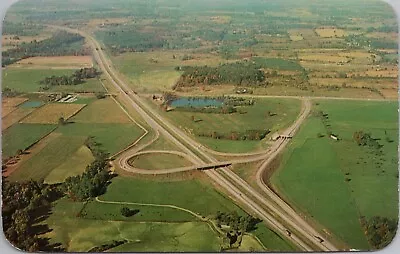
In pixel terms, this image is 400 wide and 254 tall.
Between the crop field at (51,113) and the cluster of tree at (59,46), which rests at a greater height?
the cluster of tree at (59,46)

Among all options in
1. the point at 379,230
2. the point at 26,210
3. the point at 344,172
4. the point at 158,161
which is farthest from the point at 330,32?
the point at 26,210

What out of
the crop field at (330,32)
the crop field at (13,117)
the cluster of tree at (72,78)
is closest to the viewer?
the crop field at (13,117)

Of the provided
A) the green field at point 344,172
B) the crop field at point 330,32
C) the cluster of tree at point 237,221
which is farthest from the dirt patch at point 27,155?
the crop field at point 330,32

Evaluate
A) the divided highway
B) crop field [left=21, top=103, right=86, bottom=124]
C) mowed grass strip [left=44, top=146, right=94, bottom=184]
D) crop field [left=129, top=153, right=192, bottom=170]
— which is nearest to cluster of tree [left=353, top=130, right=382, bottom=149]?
the divided highway

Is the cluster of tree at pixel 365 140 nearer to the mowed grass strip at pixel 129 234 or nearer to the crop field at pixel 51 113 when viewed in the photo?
the mowed grass strip at pixel 129 234

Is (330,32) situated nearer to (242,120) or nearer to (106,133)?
(242,120)

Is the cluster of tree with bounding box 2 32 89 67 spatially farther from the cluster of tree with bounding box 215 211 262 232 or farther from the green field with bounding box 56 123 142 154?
the cluster of tree with bounding box 215 211 262 232
